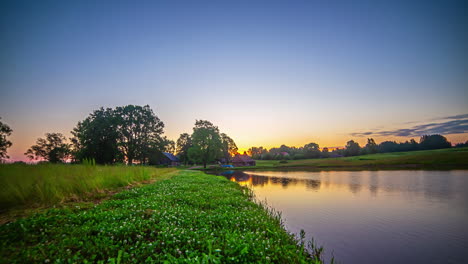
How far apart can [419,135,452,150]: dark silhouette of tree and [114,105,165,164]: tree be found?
13620 centimetres

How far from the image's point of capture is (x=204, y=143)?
7506 centimetres

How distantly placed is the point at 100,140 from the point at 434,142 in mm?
151221

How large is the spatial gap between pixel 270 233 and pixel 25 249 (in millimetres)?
6550

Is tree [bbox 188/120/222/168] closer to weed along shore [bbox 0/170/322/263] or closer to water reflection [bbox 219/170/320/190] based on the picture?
water reflection [bbox 219/170/320/190]

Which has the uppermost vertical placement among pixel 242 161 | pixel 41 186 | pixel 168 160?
pixel 41 186

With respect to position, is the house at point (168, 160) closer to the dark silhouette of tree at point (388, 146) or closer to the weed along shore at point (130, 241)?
the weed along shore at point (130, 241)

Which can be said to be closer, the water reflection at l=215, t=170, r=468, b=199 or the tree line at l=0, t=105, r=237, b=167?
the water reflection at l=215, t=170, r=468, b=199

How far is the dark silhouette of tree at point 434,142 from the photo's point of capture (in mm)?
96938

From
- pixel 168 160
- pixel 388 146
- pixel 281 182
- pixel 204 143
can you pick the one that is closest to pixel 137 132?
pixel 204 143

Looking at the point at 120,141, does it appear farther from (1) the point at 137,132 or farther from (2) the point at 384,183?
(2) the point at 384,183

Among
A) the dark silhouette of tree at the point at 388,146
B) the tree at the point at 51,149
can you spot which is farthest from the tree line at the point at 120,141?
the dark silhouette of tree at the point at 388,146

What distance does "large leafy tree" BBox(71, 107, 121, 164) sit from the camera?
153 feet

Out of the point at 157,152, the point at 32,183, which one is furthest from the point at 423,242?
the point at 157,152

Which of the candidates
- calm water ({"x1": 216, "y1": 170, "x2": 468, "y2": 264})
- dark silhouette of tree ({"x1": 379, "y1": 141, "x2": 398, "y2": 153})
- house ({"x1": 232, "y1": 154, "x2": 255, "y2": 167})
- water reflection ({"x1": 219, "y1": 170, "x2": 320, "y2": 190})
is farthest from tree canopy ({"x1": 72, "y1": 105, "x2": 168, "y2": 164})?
dark silhouette of tree ({"x1": 379, "y1": 141, "x2": 398, "y2": 153})
